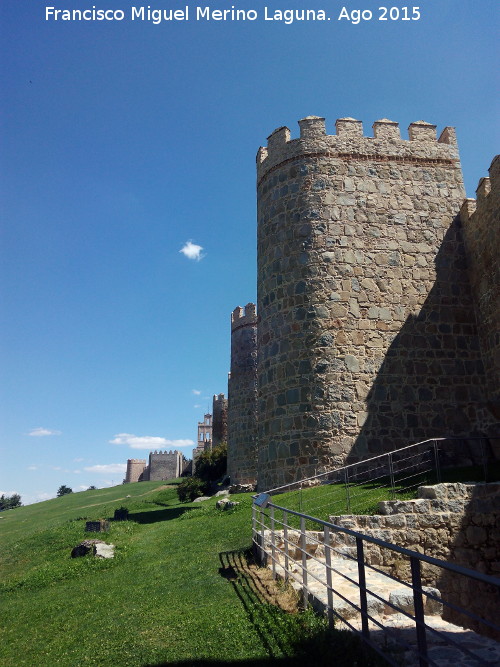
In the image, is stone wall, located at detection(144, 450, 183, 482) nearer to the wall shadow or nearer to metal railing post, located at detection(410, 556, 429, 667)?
the wall shadow

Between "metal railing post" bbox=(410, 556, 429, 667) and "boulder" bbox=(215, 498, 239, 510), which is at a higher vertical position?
"metal railing post" bbox=(410, 556, 429, 667)

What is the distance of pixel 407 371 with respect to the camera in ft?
42.4

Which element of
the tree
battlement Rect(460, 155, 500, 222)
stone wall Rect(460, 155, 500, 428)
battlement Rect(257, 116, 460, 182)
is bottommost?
the tree

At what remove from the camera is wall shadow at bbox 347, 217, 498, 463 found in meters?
12.4

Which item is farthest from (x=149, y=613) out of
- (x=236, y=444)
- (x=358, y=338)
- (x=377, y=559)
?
(x=236, y=444)

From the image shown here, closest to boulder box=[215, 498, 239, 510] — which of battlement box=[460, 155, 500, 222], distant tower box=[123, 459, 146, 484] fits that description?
battlement box=[460, 155, 500, 222]

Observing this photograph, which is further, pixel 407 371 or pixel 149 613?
pixel 407 371

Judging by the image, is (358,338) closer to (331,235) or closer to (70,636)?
(331,235)

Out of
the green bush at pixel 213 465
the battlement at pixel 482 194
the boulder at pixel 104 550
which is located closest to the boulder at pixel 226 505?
the boulder at pixel 104 550

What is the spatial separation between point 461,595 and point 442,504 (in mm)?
1334

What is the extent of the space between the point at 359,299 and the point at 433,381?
2866 millimetres

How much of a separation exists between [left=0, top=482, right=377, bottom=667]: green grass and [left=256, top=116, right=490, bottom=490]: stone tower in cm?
333

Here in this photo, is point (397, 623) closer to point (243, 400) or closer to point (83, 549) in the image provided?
point (83, 549)

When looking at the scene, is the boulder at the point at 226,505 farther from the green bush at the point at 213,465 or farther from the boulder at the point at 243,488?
the green bush at the point at 213,465
